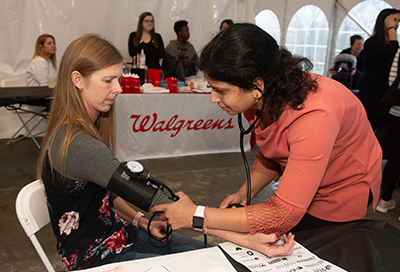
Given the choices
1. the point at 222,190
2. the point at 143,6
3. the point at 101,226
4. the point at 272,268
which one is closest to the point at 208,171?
the point at 222,190

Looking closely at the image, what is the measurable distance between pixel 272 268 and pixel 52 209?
74cm

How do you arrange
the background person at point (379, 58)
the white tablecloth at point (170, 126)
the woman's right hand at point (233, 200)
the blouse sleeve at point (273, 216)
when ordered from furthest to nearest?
1. the white tablecloth at point (170, 126)
2. the background person at point (379, 58)
3. the woman's right hand at point (233, 200)
4. the blouse sleeve at point (273, 216)

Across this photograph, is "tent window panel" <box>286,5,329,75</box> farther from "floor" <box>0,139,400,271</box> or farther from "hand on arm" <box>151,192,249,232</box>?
"hand on arm" <box>151,192,249,232</box>

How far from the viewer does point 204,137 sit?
3.91 metres

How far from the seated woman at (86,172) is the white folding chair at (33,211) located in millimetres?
62

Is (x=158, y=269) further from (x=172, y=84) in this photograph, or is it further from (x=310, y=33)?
(x=310, y=33)

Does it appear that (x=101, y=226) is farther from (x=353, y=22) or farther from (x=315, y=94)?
(x=353, y=22)

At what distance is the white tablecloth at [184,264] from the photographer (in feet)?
2.68

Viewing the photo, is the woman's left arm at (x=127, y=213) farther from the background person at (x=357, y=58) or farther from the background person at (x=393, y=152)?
the background person at (x=357, y=58)

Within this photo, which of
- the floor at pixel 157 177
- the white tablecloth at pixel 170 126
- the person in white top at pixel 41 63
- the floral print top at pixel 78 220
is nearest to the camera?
the floral print top at pixel 78 220

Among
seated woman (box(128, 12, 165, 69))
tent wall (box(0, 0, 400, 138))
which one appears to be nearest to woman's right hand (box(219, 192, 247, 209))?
seated woman (box(128, 12, 165, 69))

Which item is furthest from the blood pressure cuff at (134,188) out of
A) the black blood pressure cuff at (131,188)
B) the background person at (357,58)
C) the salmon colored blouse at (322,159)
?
the background person at (357,58)

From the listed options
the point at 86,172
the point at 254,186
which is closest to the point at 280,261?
the point at 254,186

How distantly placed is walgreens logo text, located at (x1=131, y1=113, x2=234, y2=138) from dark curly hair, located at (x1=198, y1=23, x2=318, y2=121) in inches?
100
